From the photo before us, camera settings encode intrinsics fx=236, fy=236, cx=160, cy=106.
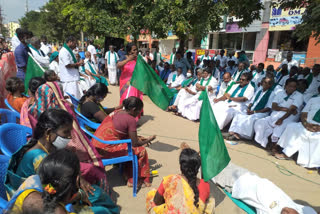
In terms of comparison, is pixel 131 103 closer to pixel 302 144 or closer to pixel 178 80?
pixel 302 144

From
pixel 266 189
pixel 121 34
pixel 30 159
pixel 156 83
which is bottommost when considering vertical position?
pixel 266 189

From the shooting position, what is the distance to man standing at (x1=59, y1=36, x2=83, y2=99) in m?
4.61

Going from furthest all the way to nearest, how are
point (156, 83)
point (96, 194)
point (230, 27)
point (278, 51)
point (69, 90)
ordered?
point (230, 27) < point (278, 51) < point (69, 90) < point (156, 83) < point (96, 194)

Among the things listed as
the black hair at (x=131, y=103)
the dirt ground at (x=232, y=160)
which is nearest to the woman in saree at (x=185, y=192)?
the dirt ground at (x=232, y=160)

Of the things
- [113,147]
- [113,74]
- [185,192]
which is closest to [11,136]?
[113,147]

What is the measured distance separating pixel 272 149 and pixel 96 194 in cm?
Answer: 355

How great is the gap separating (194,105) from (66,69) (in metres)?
3.24

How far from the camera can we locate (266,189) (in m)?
2.66

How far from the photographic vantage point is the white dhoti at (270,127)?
4375mm

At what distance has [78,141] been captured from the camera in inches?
99.4

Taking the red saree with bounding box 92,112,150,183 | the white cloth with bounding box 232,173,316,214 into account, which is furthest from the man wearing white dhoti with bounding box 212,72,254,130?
the red saree with bounding box 92,112,150,183

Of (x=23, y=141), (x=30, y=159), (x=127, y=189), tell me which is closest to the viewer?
(x=30, y=159)

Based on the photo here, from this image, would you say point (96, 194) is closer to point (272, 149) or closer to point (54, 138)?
point (54, 138)

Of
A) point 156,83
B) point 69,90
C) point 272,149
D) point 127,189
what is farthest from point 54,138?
point 272,149
